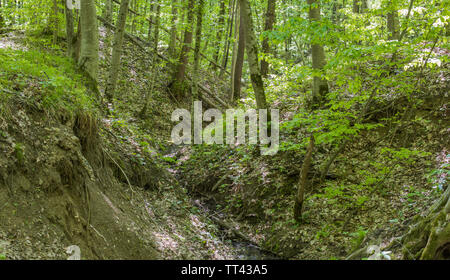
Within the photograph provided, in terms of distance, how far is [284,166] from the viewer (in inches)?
366

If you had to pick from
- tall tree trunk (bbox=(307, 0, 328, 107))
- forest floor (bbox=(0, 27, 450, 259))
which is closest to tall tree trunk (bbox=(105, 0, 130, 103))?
forest floor (bbox=(0, 27, 450, 259))

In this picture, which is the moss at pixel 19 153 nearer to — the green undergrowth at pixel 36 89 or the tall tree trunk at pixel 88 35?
the green undergrowth at pixel 36 89

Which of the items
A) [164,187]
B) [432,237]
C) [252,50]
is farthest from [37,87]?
[252,50]

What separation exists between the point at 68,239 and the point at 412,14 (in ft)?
25.2

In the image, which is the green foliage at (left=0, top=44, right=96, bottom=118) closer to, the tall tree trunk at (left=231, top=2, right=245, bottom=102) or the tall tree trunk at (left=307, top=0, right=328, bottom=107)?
the tall tree trunk at (left=307, top=0, right=328, bottom=107)

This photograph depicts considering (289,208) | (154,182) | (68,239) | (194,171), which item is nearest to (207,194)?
(194,171)

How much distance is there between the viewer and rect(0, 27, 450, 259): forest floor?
435 cm

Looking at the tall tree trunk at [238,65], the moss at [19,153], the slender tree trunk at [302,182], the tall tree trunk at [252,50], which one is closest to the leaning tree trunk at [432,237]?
the slender tree trunk at [302,182]

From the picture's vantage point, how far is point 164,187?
Answer: 8766mm

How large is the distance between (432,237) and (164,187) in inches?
257

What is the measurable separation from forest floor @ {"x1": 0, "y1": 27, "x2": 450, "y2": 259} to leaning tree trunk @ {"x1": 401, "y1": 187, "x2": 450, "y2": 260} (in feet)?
0.76

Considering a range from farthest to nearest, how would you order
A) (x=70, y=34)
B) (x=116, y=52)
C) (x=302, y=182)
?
(x=116, y=52) < (x=70, y=34) < (x=302, y=182)

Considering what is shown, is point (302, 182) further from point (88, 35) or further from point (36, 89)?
point (88, 35)

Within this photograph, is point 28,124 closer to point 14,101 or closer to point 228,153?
point 14,101
